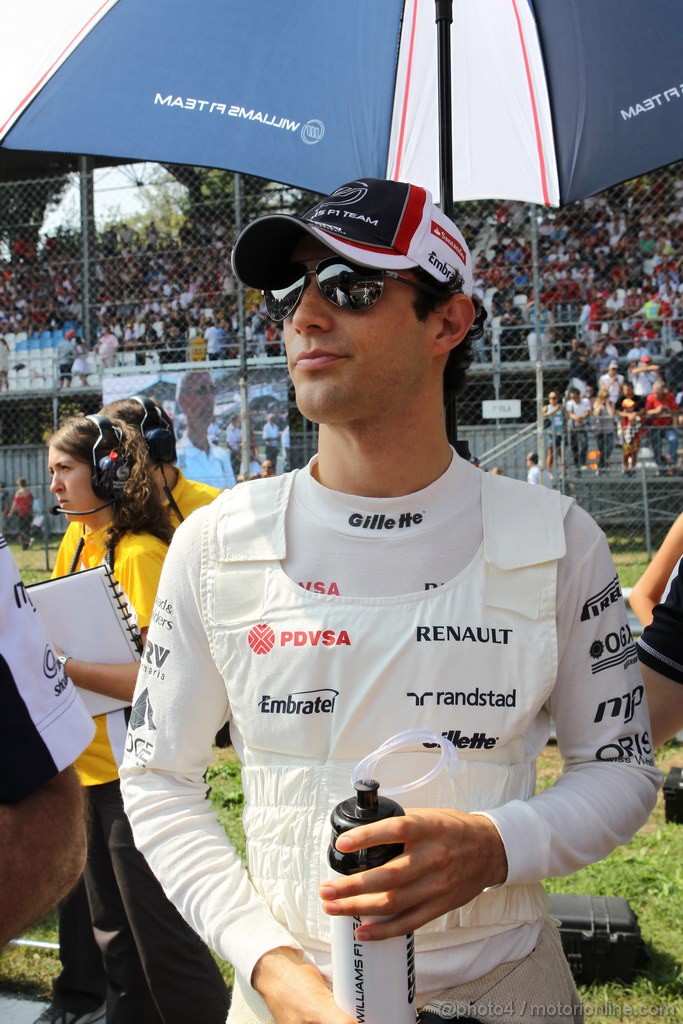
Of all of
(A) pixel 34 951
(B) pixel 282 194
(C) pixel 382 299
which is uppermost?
(B) pixel 282 194

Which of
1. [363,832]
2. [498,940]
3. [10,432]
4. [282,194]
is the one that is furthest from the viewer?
[10,432]

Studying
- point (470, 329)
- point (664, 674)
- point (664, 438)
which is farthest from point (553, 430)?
point (470, 329)

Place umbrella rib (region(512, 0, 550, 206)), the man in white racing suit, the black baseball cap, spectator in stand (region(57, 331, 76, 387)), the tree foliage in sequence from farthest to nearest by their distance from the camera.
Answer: the tree foliage
spectator in stand (region(57, 331, 76, 387))
umbrella rib (region(512, 0, 550, 206))
the black baseball cap
the man in white racing suit

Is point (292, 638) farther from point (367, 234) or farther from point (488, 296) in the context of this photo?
point (488, 296)

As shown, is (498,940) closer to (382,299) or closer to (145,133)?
(382,299)

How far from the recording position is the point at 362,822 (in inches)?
45.8

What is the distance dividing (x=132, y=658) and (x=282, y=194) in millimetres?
15958

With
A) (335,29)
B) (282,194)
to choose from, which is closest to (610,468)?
(282,194)

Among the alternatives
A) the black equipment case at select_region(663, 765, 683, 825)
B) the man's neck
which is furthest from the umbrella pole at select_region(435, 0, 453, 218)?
the black equipment case at select_region(663, 765, 683, 825)

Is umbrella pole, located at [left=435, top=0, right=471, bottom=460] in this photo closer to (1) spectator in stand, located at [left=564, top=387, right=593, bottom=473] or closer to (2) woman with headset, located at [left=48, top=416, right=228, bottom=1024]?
(2) woman with headset, located at [left=48, top=416, right=228, bottom=1024]

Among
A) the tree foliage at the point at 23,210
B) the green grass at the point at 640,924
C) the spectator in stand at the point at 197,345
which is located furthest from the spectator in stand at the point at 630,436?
the tree foliage at the point at 23,210

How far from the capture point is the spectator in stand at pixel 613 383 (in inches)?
589

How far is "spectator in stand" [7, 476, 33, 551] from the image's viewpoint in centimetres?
1477

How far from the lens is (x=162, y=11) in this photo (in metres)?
2.84
